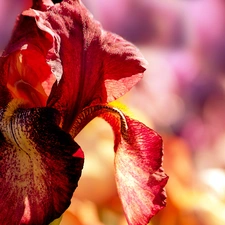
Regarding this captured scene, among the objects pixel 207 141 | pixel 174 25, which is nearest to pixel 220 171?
pixel 207 141

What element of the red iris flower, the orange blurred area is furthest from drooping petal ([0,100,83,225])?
the orange blurred area

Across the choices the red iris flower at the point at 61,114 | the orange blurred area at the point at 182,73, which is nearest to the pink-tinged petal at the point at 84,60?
the red iris flower at the point at 61,114

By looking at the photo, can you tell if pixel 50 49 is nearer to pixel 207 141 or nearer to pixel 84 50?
pixel 84 50

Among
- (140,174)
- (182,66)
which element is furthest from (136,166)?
(182,66)

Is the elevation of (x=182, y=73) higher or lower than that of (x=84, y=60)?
lower

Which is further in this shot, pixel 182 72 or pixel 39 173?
pixel 182 72

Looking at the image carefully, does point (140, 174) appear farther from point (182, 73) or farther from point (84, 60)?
point (182, 73)

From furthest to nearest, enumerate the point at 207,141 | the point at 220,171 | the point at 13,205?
the point at 207,141 < the point at 220,171 < the point at 13,205
